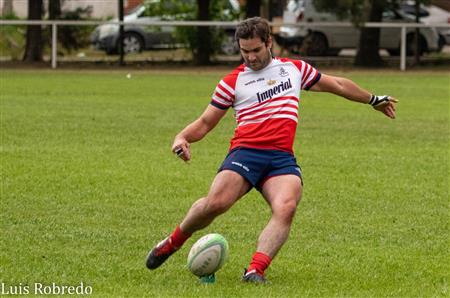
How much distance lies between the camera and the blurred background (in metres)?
36.5

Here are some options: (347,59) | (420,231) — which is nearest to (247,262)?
(420,231)

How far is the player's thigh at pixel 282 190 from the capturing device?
7.64 metres

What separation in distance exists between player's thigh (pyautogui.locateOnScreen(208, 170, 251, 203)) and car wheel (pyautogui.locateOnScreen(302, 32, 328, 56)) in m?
31.0

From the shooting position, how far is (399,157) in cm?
1531

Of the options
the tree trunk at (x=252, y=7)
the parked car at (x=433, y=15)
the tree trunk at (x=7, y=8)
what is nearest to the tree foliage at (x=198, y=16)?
the tree trunk at (x=252, y=7)

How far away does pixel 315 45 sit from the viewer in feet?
128

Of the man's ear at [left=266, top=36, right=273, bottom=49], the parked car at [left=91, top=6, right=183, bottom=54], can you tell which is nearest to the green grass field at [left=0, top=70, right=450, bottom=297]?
the man's ear at [left=266, top=36, right=273, bottom=49]

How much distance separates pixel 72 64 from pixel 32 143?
20.9 metres

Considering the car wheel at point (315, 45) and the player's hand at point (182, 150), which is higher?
the player's hand at point (182, 150)

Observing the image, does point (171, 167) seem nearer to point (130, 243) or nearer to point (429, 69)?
point (130, 243)

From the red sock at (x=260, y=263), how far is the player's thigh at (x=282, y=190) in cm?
32

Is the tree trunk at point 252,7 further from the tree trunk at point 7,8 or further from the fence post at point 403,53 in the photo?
the tree trunk at point 7,8

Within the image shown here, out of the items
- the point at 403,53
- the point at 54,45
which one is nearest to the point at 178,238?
the point at 54,45
